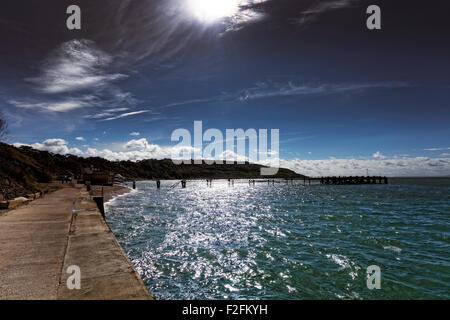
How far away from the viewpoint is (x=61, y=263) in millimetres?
5391

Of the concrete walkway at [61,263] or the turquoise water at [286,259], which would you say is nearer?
the concrete walkway at [61,263]

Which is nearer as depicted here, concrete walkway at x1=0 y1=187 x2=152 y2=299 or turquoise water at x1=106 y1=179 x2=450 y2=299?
concrete walkway at x1=0 y1=187 x2=152 y2=299

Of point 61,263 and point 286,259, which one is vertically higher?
point 61,263

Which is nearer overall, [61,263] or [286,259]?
[61,263]

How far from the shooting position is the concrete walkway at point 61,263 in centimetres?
393

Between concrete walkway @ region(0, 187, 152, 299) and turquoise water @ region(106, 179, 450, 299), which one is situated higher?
concrete walkway @ region(0, 187, 152, 299)

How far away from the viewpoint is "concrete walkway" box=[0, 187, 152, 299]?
3926 millimetres

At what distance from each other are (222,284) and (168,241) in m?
5.71

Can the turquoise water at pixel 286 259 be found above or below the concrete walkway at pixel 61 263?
below
